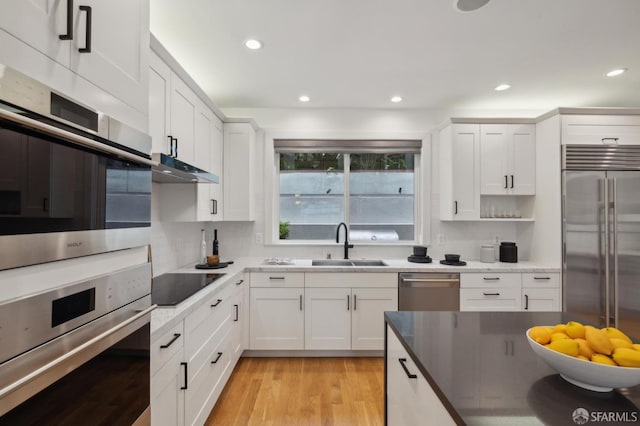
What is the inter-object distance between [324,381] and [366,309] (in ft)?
2.46

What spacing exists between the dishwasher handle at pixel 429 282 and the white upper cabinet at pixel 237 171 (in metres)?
1.74

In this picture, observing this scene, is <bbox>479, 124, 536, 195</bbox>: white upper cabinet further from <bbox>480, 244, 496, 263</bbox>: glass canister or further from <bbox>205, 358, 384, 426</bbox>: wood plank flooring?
<bbox>205, 358, 384, 426</bbox>: wood plank flooring

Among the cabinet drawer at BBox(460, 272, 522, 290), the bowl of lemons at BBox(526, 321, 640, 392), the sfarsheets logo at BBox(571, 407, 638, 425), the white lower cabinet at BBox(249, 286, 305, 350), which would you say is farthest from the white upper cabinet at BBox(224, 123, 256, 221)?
the sfarsheets logo at BBox(571, 407, 638, 425)

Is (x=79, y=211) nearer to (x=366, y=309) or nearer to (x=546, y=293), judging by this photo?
(x=366, y=309)

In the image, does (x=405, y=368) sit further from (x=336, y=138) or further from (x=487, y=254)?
(x=336, y=138)

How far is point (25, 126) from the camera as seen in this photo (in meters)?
0.60

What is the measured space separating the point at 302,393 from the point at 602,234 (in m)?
3.05

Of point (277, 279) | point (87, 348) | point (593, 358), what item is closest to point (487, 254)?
point (277, 279)

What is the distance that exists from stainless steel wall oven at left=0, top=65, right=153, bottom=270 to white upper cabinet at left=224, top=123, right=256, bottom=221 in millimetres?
2210

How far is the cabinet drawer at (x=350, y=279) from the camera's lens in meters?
2.92

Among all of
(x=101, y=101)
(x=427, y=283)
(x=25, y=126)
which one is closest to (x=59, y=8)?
(x=101, y=101)

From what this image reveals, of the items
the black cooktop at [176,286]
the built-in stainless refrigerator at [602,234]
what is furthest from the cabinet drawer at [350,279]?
the built-in stainless refrigerator at [602,234]

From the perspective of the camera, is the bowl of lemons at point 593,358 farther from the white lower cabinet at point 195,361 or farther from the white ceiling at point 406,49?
the white ceiling at point 406,49

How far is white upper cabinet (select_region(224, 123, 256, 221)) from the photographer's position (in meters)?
3.18
